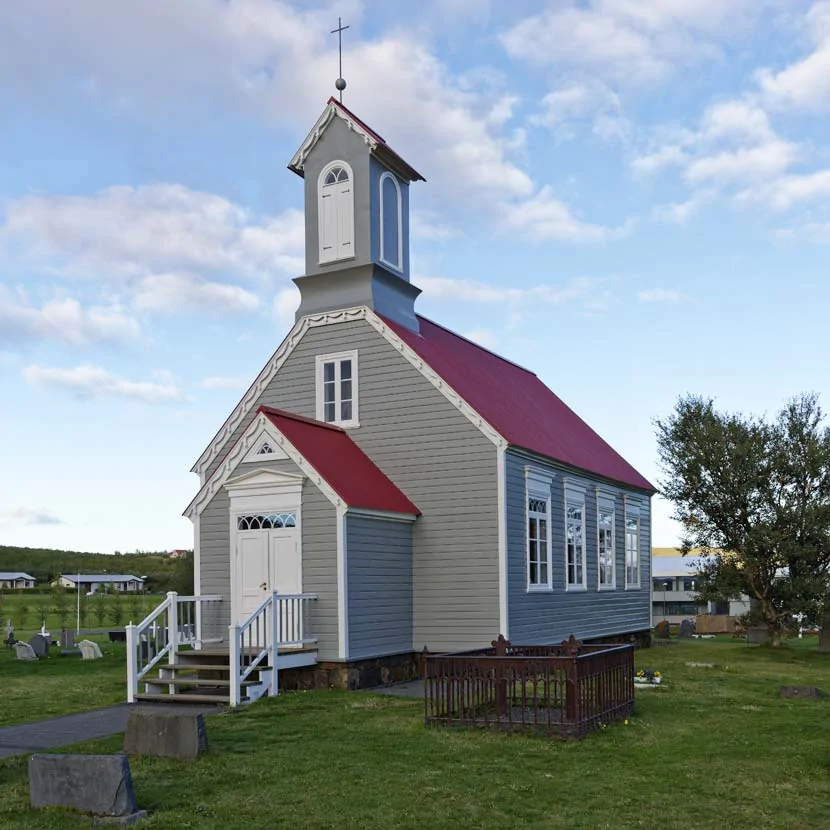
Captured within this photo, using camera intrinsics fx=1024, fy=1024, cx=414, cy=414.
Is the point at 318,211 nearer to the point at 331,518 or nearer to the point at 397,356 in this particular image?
the point at 397,356

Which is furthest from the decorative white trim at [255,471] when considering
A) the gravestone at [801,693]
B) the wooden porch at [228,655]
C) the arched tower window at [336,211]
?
the gravestone at [801,693]

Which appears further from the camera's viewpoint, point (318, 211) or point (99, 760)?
point (318, 211)

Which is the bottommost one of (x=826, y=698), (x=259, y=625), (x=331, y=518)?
(x=826, y=698)

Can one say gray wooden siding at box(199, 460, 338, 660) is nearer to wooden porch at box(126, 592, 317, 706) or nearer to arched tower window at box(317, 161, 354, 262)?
wooden porch at box(126, 592, 317, 706)

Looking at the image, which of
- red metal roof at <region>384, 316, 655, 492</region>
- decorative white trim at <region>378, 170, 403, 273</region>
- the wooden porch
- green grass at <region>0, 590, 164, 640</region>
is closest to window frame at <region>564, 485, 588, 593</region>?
red metal roof at <region>384, 316, 655, 492</region>

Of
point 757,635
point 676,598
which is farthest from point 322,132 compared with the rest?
point 676,598

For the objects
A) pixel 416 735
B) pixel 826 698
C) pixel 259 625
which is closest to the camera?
pixel 416 735

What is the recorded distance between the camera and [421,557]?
2117cm

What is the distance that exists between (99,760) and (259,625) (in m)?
9.06

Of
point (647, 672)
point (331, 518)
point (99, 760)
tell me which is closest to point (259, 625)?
point (331, 518)

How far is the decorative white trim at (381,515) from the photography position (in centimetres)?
1861

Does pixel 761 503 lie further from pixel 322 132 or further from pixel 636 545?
pixel 322 132

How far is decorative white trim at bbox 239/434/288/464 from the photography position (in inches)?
741

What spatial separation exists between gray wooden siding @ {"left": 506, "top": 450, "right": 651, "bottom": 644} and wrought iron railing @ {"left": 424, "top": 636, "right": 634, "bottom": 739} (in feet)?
21.1
